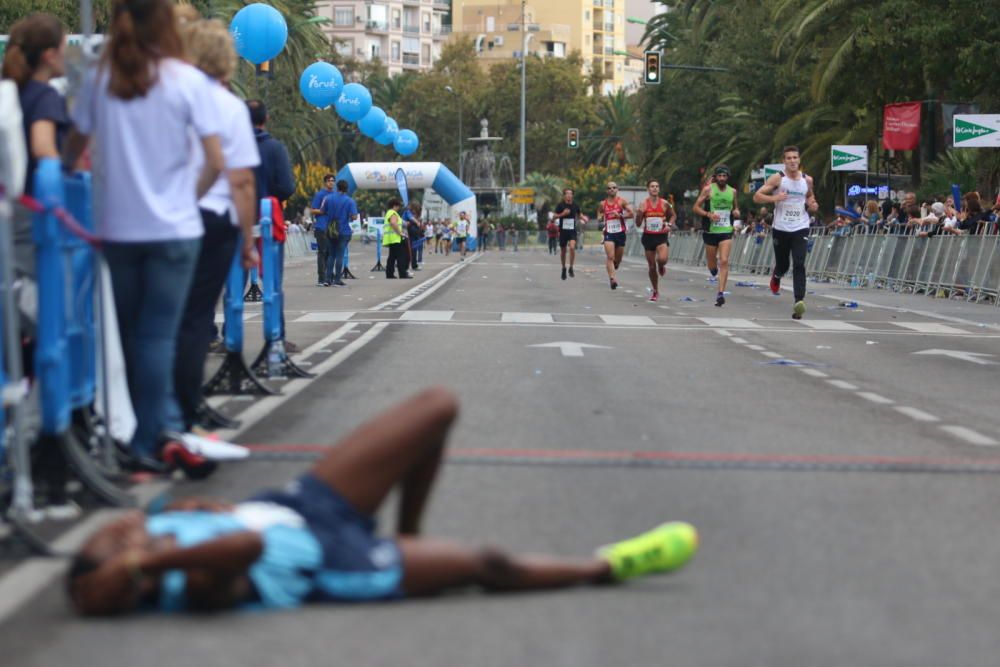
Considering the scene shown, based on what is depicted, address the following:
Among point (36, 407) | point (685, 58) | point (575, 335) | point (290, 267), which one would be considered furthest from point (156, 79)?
point (685, 58)

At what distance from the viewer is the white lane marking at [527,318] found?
2064cm

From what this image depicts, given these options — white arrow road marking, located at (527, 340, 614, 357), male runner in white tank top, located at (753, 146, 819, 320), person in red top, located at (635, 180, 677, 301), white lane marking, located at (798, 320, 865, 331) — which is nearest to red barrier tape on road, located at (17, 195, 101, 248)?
white arrow road marking, located at (527, 340, 614, 357)

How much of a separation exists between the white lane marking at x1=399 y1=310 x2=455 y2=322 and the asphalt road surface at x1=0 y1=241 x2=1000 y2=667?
2.94 metres

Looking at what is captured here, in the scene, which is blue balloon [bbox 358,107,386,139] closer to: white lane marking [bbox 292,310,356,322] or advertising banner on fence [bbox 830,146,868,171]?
advertising banner on fence [bbox 830,146,868,171]

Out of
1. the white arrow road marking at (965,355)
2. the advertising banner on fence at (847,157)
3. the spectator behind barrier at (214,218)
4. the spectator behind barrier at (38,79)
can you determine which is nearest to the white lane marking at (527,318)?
the white arrow road marking at (965,355)

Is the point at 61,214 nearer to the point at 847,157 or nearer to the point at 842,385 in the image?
the point at 842,385

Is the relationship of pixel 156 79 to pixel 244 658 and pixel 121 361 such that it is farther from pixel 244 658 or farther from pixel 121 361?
pixel 244 658

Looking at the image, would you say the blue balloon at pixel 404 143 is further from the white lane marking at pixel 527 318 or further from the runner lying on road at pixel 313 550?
the runner lying on road at pixel 313 550

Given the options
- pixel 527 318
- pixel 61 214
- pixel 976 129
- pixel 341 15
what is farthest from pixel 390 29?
pixel 61 214

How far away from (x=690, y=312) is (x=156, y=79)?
55.6 feet

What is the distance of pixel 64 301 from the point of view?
23.1 feet

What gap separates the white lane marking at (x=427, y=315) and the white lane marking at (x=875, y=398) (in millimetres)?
8624

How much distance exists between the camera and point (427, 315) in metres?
21.7

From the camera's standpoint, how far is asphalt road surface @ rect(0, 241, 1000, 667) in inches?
191
